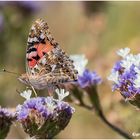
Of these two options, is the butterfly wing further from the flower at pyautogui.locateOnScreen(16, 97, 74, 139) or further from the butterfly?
the flower at pyautogui.locateOnScreen(16, 97, 74, 139)

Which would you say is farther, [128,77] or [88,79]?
[88,79]

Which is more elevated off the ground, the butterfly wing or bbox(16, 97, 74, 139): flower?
the butterfly wing

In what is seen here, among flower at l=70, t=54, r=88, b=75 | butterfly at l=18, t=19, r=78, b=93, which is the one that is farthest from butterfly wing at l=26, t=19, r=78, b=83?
flower at l=70, t=54, r=88, b=75

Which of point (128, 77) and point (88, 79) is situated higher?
point (128, 77)

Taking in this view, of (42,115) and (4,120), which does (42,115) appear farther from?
(4,120)

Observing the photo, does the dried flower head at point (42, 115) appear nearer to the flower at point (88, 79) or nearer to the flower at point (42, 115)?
the flower at point (42, 115)

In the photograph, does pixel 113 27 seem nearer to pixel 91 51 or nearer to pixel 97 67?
pixel 91 51

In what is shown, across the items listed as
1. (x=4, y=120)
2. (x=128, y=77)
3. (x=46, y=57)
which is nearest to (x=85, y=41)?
(x=46, y=57)
